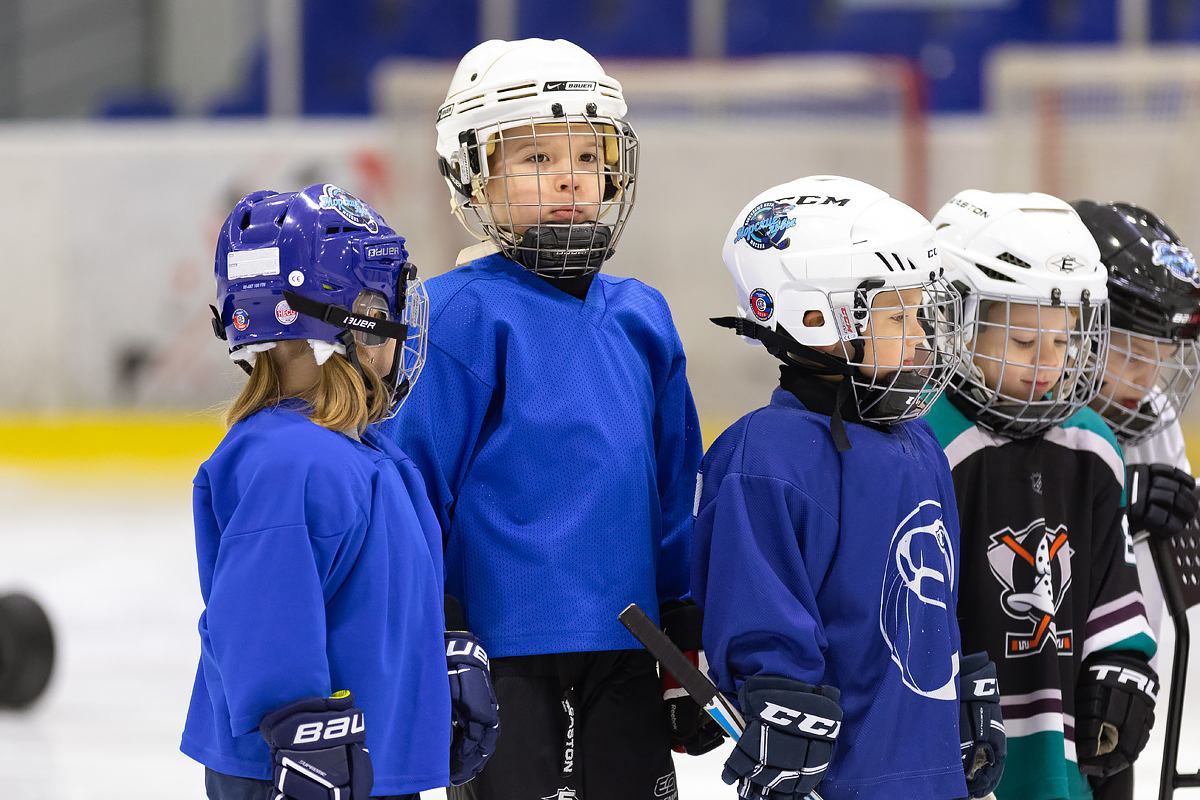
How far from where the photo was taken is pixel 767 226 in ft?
5.67

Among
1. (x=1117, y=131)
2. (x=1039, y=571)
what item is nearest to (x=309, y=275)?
(x=1039, y=571)

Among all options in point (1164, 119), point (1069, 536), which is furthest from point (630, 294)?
point (1164, 119)

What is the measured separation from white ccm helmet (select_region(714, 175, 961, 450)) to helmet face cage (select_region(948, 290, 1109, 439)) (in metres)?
0.18

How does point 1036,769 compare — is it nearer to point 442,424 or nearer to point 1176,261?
point 1176,261

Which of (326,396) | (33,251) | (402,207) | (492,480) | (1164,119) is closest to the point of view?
(326,396)

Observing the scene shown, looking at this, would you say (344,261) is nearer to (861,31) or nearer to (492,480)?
(492,480)

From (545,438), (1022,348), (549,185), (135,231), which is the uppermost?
(135,231)

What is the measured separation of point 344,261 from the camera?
1.52m

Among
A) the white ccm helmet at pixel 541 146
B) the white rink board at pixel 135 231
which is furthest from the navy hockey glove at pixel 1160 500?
the white rink board at pixel 135 231

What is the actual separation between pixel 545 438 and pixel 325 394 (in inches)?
14.6

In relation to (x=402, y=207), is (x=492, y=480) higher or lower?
lower

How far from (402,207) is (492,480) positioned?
5718mm

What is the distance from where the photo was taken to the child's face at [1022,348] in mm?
1870

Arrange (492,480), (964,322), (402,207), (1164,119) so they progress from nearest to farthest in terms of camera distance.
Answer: (492,480)
(964,322)
(1164,119)
(402,207)
